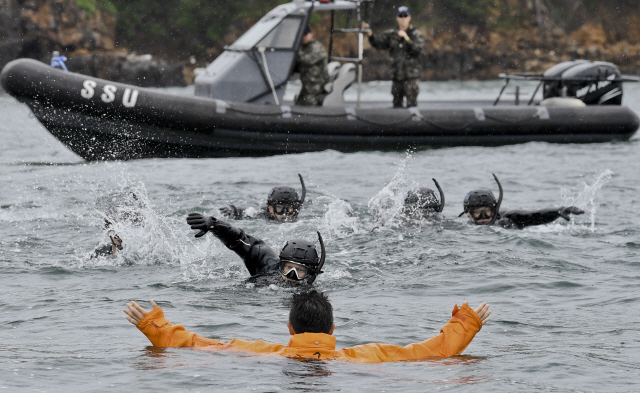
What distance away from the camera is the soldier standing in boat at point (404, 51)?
54.7 feet

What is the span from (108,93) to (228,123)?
74.8 inches

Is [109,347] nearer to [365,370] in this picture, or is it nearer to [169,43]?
[365,370]

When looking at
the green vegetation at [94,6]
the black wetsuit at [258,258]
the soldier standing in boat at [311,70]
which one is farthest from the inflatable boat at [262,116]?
the green vegetation at [94,6]

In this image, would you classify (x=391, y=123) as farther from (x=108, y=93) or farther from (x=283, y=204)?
(x=283, y=204)

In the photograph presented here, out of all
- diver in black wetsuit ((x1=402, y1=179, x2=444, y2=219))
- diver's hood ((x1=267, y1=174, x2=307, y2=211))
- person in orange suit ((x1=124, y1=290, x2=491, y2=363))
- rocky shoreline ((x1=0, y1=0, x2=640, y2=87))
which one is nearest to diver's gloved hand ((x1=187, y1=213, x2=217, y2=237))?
person in orange suit ((x1=124, y1=290, x2=491, y2=363))

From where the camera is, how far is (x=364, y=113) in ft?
53.4

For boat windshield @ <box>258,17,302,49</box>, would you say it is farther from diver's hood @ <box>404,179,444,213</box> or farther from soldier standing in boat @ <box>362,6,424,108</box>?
diver's hood @ <box>404,179,444,213</box>

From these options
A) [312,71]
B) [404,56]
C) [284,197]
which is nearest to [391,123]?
[404,56]

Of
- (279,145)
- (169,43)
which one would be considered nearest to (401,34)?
(279,145)

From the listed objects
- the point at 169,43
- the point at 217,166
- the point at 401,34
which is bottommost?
the point at 217,166

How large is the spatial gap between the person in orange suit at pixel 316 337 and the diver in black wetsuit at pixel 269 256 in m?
1.39

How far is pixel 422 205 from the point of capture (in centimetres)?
1014

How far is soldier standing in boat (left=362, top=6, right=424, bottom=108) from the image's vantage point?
656 inches

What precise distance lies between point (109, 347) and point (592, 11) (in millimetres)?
62542
